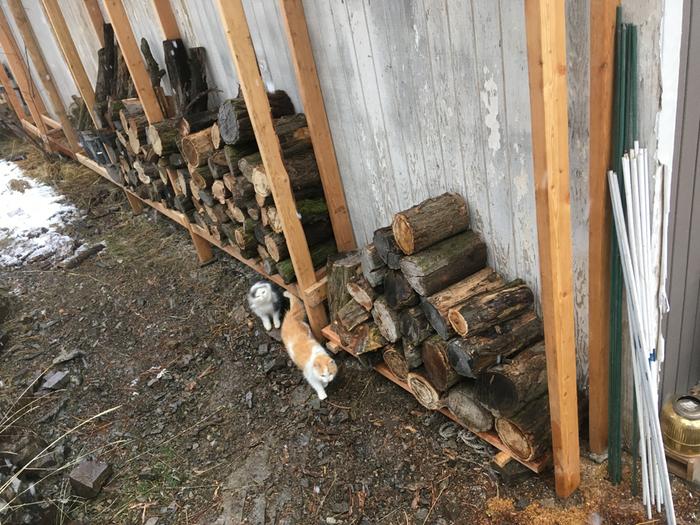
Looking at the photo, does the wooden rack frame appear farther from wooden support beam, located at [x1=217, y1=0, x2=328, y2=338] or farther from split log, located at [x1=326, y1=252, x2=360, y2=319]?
split log, located at [x1=326, y1=252, x2=360, y2=319]

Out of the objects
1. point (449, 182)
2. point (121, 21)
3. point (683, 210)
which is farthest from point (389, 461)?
point (121, 21)

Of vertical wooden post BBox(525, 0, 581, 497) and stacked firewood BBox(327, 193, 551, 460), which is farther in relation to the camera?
stacked firewood BBox(327, 193, 551, 460)

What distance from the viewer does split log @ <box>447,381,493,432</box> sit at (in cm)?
270

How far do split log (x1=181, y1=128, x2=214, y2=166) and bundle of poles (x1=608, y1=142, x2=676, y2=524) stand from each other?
3.02 metres

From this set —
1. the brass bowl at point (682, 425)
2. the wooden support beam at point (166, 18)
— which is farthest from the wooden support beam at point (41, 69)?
the brass bowl at point (682, 425)

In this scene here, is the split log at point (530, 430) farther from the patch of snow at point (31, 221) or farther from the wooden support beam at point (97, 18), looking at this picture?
the wooden support beam at point (97, 18)

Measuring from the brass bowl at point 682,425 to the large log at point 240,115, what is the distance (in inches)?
115

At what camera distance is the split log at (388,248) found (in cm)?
282

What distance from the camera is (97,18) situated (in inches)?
222

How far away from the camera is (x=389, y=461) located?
9.78ft

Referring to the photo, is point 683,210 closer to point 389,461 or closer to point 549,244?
point 549,244

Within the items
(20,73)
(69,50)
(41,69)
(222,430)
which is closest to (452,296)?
(222,430)

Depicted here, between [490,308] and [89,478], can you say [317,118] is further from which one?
[89,478]

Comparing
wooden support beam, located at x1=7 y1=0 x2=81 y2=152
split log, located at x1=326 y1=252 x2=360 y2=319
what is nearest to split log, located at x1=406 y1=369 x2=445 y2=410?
split log, located at x1=326 y1=252 x2=360 y2=319
